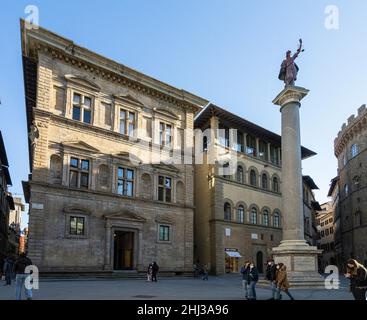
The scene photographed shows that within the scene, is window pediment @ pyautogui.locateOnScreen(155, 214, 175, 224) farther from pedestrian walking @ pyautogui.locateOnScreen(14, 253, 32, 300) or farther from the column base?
pedestrian walking @ pyautogui.locateOnScreen(14, 253, 32, 300)

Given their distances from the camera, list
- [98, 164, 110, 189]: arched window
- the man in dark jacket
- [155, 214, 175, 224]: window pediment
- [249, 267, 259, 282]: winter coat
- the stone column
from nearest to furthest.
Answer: [249, 267, 259, 282]: winter coat
the man in dark jacket
the stone column
[98, 164, 110, 189]: arched window
[155, 214, 175, 224]: window pediment

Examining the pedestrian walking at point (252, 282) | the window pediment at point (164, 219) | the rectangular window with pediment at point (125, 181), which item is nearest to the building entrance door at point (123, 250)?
the window pediment at point (164, 219)

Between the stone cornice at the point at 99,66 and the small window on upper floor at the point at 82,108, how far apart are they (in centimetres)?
230

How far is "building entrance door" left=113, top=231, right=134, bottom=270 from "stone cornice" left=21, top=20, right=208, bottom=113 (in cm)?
1200

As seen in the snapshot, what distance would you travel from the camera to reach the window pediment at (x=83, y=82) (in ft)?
97.8

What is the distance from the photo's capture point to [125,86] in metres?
33.4

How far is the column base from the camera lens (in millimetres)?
21578

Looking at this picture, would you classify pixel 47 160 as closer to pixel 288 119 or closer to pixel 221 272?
pixel 288 119

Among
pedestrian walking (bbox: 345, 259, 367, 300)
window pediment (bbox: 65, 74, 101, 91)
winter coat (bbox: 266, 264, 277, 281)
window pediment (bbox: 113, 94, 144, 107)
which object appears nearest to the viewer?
pedestrian walking (bbox: 345, 259, 367, 300)

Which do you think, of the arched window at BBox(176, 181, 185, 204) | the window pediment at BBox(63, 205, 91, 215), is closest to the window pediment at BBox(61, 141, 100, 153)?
the window pediment at BBox(63, 205, 91, 215)

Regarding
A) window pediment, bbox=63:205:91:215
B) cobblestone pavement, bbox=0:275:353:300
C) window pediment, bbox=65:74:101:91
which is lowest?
cobblestone pavement, bbox=0:275:353:300
